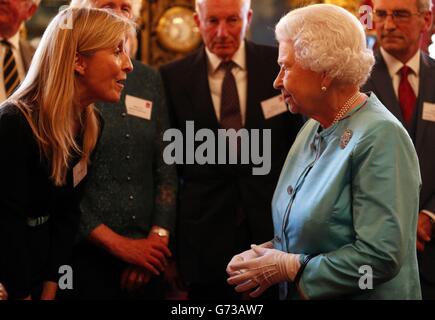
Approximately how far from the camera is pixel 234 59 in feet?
11.8

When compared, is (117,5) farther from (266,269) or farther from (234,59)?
(266,269)

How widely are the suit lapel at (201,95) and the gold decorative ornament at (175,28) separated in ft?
9.59

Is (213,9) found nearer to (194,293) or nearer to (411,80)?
(411,80)

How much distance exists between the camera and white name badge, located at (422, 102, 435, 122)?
332 cm

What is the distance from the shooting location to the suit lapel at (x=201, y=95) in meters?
3.48

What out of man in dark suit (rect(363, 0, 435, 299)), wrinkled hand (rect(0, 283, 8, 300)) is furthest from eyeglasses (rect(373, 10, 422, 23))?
wrinkled hand (rect(0, 283, 8, 300))

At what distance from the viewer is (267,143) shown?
3463 millimetres

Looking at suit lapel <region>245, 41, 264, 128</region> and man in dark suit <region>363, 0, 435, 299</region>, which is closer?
man in dark suit <region>363, 0, 435, 299</region>

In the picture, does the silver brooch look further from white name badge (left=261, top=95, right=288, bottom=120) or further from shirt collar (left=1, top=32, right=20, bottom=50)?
shirt collar (left=1, top=32, right=20, bottom=50)

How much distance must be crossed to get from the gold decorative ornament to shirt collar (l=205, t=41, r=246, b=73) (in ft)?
9.57

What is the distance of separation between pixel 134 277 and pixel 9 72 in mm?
1172

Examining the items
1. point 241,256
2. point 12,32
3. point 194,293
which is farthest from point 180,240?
point 12,32

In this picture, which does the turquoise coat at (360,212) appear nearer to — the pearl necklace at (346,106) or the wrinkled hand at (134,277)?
the pearl necklace at (346,106)

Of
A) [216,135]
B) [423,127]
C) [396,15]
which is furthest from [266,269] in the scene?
[396,15]
